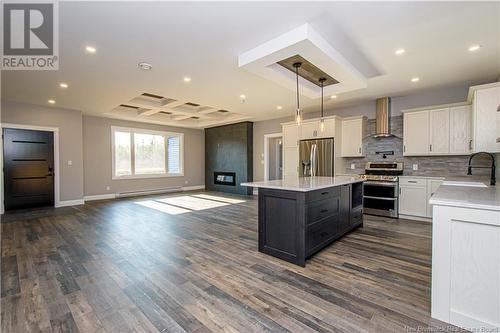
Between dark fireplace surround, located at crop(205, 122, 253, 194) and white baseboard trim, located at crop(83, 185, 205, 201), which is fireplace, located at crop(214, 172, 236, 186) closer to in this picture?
dark fireplace surround, located at crop(205, 122, 253, 194)

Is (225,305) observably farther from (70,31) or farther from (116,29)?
(70,31)

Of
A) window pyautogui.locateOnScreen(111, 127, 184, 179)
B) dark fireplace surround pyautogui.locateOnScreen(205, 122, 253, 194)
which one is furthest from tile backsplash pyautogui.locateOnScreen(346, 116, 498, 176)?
window pyautogui.locateOnScreen(111, 127, 184, 179)

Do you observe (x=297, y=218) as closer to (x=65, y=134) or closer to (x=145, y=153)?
(x=65, y=134)

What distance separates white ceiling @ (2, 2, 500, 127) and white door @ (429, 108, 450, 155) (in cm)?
57

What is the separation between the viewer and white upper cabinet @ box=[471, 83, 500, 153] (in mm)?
3229

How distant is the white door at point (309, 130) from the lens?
5.67 metres

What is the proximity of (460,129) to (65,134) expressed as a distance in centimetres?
890

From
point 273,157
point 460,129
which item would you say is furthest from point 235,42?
point 273,157

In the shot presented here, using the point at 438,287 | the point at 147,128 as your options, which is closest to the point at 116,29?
the point at 438,287

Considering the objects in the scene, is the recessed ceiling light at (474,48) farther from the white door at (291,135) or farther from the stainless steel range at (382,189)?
the white door at (291,135)

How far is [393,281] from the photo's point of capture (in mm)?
2238

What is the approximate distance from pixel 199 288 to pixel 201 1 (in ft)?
8.62

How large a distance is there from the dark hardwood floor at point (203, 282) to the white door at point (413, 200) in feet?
2.00

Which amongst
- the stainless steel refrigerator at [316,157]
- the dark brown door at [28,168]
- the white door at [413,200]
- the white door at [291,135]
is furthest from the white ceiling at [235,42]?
the white door at [413,200]
